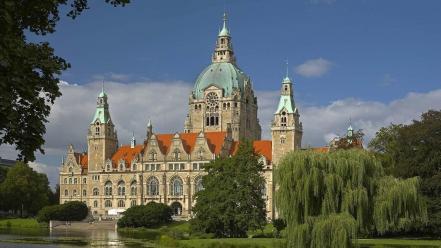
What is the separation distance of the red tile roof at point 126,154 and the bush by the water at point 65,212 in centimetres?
1159

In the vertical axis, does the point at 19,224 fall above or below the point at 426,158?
below

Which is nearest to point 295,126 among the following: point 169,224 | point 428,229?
point 169,224

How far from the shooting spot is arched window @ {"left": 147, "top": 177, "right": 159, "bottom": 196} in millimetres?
114988

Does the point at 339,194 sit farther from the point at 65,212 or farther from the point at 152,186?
the point at 152,186

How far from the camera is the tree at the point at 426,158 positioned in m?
51.3

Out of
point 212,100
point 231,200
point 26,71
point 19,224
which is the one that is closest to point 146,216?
point 19,224

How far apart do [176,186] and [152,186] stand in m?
4.44

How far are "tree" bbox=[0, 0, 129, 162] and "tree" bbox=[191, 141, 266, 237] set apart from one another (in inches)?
1741

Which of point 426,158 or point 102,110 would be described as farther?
point 102,110

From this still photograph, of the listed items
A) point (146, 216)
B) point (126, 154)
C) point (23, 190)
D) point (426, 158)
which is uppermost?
point (126, 154)

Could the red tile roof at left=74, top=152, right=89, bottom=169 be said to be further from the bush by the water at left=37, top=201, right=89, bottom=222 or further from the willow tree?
the willow tree

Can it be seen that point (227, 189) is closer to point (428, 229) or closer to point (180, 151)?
point (428, 229)

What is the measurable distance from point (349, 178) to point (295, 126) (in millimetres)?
72236

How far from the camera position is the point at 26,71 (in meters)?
15.4
